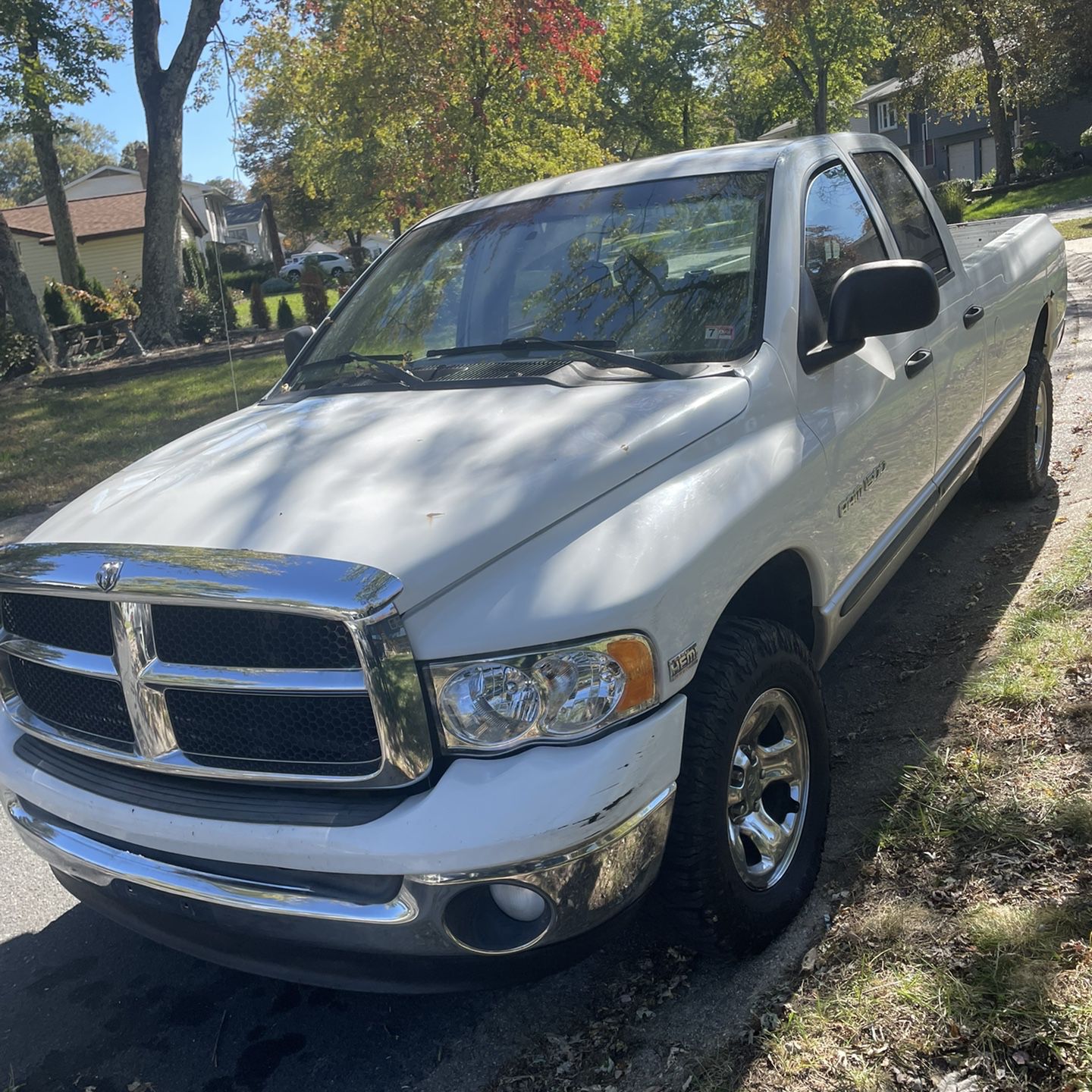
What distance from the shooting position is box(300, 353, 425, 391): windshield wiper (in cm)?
336

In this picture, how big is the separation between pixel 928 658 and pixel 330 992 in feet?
8.42

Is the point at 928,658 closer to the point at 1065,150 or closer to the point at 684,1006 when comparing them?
the point at 684,1006

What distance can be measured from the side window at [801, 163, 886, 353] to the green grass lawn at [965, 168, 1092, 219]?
28121 millimetres

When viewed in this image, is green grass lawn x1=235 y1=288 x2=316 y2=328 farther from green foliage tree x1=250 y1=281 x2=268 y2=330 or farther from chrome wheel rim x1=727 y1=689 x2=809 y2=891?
chrome wheel rim x1=727 y1=689 x2=809 y2=891

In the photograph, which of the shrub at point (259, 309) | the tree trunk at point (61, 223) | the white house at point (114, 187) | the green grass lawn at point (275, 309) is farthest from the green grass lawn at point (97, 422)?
the white house at point (114, 187)

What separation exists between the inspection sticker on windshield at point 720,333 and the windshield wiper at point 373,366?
87cm

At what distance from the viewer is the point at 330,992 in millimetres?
2867

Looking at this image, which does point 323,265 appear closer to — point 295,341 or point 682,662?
point 295,341

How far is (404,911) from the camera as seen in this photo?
209cm

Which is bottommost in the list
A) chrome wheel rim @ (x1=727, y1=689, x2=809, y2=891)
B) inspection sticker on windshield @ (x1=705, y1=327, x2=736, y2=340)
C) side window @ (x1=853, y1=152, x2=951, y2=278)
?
chrome wheel rim @ (x1=727, y1=689, x2=809, y2=891)

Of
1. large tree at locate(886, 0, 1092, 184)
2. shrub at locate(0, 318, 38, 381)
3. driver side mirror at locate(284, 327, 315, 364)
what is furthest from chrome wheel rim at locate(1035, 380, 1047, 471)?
large tree at locate(886, 0, 1092, 184)

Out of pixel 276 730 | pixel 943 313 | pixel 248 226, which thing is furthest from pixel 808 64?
pixel 276 730

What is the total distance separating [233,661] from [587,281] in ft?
5.93

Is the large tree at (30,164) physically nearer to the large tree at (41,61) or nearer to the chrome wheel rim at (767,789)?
the large tree at (41,61)
